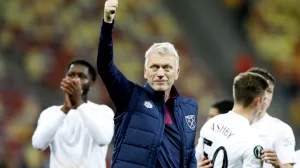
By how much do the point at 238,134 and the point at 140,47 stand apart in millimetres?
8183

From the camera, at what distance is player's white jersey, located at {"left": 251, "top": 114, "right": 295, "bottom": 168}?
4.74 meters

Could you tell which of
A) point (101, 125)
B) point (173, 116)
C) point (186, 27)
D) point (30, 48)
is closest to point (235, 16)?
point (186, 27)

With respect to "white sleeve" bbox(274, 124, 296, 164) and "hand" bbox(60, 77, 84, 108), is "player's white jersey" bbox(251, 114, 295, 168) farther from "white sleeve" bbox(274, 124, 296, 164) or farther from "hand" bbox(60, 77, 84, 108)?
"hand" bbox(60, 77, 84, 108)

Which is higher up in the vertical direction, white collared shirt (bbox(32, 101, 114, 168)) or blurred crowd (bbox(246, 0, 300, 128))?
blurred crowd (bbox(246, 0, 300, 128))

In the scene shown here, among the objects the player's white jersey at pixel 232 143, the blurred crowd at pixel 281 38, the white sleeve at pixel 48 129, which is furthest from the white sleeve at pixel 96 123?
the blurred crowd at pixel 281 38

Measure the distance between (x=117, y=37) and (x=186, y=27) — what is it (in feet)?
5.45

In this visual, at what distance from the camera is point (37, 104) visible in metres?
10.7

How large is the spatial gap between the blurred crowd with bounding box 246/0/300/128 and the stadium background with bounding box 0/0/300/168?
0.06 feet

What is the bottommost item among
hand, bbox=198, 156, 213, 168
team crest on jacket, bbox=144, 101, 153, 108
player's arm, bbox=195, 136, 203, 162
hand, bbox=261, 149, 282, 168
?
hand, bbox=198, 156, 213, 168

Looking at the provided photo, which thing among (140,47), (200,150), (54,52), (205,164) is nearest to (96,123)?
(200,150)

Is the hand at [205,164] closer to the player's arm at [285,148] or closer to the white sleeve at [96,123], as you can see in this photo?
the player's arm at [285,148]

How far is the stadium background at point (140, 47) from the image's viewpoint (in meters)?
10.8

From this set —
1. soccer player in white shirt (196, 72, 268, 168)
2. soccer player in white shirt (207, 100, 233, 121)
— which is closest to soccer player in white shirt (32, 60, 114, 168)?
soccer player in white shirt (207, 100, 233, 121)

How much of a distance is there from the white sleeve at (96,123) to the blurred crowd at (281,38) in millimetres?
8102
